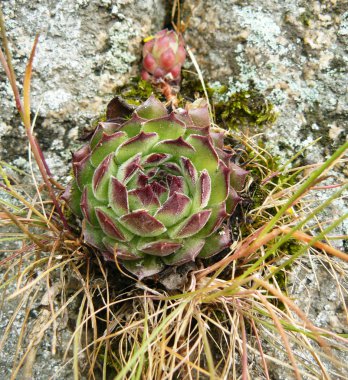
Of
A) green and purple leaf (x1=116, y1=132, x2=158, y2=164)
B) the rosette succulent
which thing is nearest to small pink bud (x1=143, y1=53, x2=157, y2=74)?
the rosette succulent

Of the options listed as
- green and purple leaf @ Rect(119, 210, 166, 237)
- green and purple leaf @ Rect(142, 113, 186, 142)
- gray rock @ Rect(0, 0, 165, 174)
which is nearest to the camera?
green and purple leaf @ Rect(119, 210, 166, 237)

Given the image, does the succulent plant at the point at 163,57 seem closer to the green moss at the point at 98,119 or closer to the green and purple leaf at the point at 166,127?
the green moss at the point at 98,119

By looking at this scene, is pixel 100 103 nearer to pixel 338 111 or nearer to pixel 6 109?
pixel 6 109

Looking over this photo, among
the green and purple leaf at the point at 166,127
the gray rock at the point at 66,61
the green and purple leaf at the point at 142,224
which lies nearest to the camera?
the green and purple leaf at the point at 142,224

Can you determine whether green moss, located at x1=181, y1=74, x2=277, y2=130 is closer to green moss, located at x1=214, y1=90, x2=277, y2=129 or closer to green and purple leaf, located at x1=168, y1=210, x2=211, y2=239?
green moss, located at x1=214, y1=90, x2=277, y2=129

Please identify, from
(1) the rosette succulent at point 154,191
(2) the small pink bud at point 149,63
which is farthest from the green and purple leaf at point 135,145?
(2) the small pink bud at point 149,63

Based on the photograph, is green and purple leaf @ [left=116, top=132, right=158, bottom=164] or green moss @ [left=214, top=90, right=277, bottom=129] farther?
green moss @ [left=214, top=90, right=277, bottom=129]
